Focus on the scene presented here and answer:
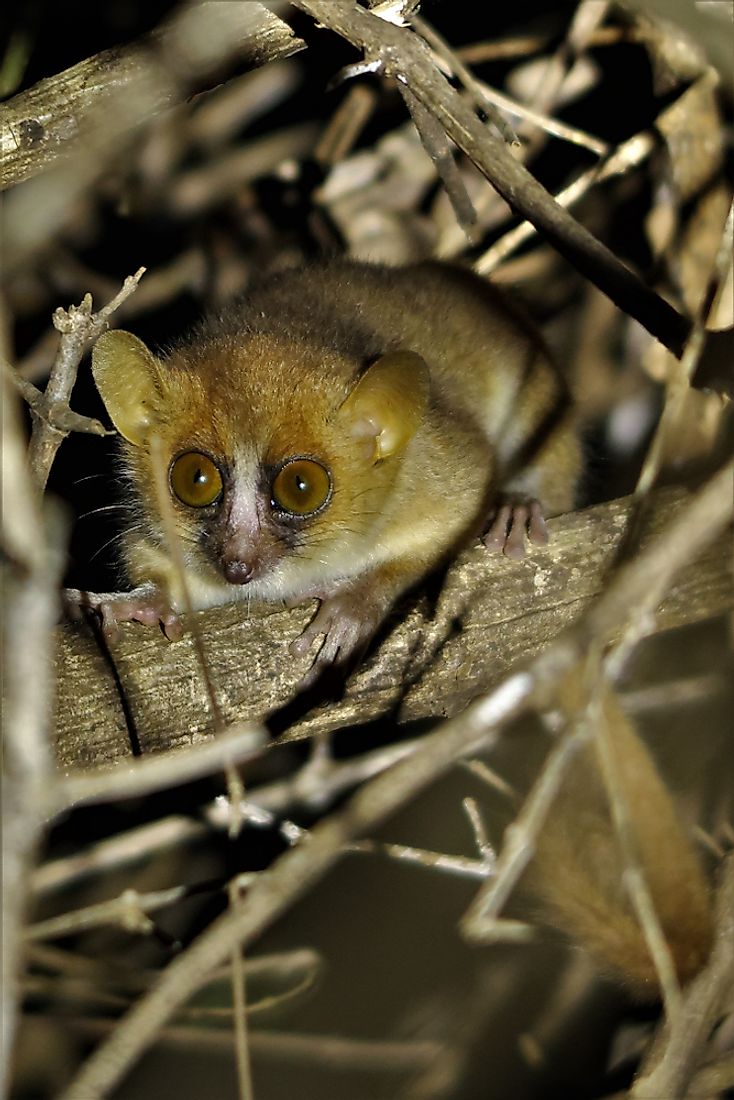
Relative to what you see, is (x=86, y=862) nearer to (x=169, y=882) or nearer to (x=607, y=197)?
(x=169, y=882)

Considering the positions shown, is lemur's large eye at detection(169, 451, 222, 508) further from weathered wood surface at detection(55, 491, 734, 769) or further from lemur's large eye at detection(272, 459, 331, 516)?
weathered wood surface at detection(55, 491, 734, 769)

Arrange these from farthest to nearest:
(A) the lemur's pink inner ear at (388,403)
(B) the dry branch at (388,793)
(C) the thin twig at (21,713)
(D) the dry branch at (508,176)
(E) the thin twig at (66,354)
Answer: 1. (A) the lemur's pink inner ear at (388,403)
2. (D) the dry branch at (508,176)
3. (E) the thin twig at (66,354)
4. (B) the dry branch at (388,793)
5. (C) the thin twig at (21,713)

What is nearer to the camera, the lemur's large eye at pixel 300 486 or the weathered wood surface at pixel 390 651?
the weathered wood surface at pixel 390 651

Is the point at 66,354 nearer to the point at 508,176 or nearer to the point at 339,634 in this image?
the point at 339,634

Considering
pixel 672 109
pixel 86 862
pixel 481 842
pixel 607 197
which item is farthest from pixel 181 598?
pixel 607 197

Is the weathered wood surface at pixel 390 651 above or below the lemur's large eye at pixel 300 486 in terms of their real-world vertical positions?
below

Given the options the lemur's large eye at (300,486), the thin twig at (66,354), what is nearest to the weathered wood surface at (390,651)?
the lemur's large eye at (300,486)

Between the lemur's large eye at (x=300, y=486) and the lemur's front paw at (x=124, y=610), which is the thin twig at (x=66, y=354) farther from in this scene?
the lemur's large eye at (x=300, y=486)
